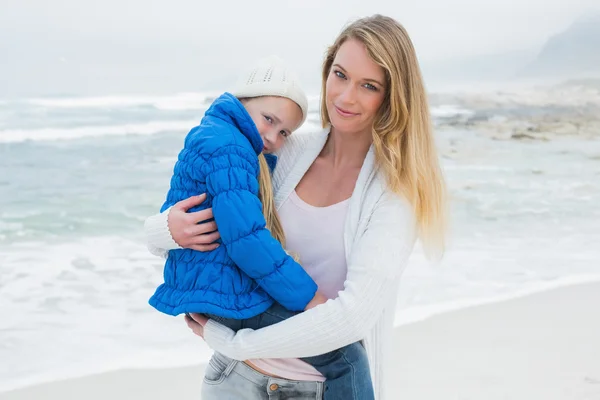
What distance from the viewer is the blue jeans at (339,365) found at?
1496 mm

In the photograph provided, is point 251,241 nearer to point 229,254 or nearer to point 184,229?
point 229,254

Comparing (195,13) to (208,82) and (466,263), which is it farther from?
(466,263)

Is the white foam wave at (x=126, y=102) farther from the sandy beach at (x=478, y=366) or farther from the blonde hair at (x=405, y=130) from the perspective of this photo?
the blonde hair at (x=405, y=130)

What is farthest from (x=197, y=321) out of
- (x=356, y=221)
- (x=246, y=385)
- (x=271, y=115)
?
(x=271, y=115)

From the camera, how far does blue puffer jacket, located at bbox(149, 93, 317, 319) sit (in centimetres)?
145

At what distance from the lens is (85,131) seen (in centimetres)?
1228

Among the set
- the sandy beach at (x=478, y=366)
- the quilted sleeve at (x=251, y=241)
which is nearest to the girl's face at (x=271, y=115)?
the quilted sleeve at (x=251, y=241)

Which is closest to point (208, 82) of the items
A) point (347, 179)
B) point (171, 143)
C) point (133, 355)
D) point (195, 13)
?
point (195, 13)

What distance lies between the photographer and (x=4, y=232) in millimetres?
6379

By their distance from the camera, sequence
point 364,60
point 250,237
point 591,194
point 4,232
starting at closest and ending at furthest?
point 250,237 < point 364,60 < point 4,232 < point 591,194

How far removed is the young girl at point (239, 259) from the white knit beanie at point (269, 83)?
0.29 ft

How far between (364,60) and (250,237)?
49 centimetres

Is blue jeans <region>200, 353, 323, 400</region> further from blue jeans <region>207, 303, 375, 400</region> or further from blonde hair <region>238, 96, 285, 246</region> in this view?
blonde hair <region>238, 96, 285, 246</region>

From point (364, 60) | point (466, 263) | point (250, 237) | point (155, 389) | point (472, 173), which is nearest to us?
point (250, 237)
